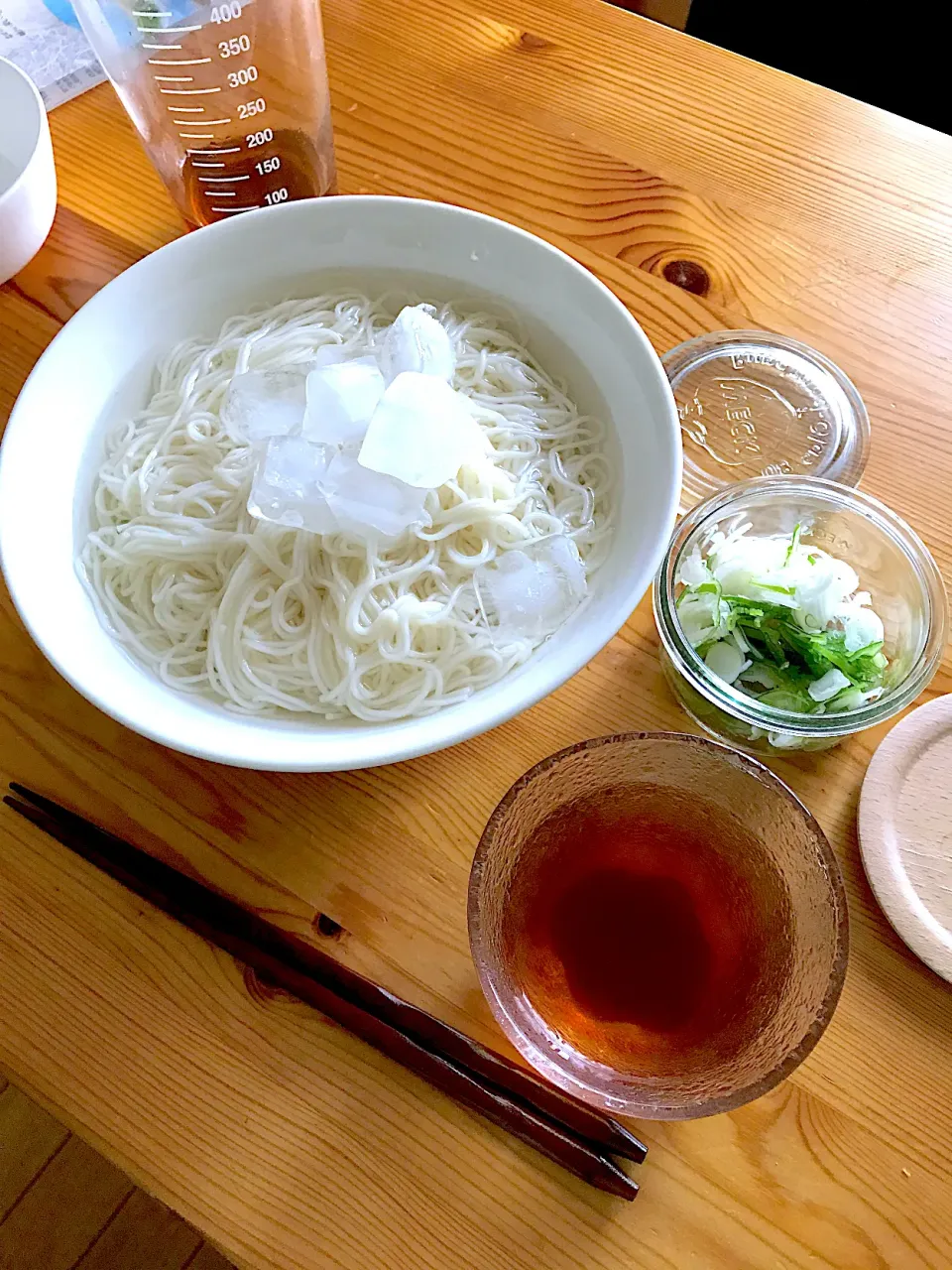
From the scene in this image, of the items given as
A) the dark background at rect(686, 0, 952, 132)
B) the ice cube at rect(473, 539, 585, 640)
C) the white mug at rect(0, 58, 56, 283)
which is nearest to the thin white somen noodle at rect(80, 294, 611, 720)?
the ice cube at rect(473, 539, 585, 640)

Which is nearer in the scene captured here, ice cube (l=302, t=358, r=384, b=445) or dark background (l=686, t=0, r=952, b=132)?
ice cube (l=302, t=358, r=384, b=445)

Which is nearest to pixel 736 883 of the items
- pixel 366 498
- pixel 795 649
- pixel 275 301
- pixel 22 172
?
pixel 795 649

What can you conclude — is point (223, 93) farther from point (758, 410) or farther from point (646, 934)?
point (646, 934)

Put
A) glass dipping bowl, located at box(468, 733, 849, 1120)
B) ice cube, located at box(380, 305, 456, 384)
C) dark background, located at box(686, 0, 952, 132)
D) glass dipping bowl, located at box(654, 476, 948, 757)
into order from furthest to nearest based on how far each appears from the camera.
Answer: dark background, located at box(686, 0, 952, 132), ice cube, located at box(380, 305, 456, 384), glass dipping bowl, located at box(654, 476, 948, 757), glass dipping bowl, located at box(468, 733, 849, 1120)

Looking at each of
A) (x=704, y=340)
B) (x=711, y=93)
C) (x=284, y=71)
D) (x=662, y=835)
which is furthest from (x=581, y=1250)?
(x=711, y=93)

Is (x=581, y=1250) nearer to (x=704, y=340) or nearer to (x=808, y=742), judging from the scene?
(x=808, y=742)

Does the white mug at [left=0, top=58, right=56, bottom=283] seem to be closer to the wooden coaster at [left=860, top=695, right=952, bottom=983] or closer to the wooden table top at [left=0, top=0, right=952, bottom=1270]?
the wooden table top at [left=0, top=0, right=952, bottom=1270]

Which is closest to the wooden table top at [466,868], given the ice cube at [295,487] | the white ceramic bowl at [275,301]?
the white ceramic bowl at [275,301]
